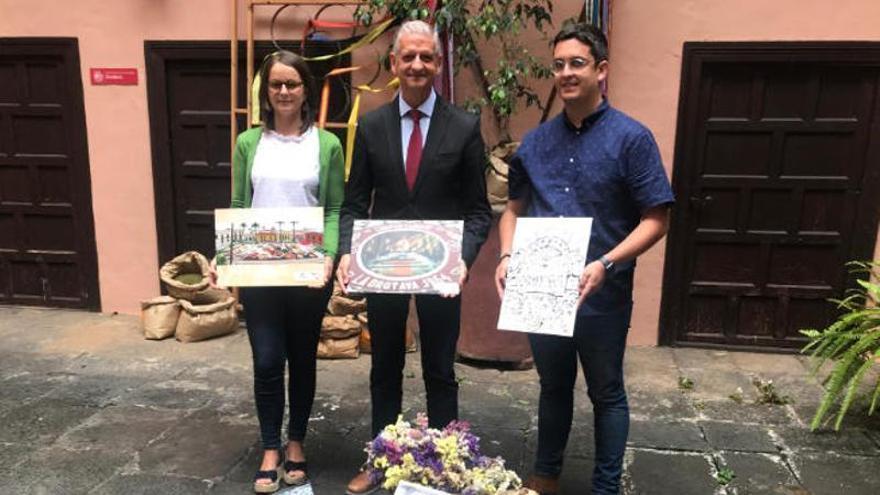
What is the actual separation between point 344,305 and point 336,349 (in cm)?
30

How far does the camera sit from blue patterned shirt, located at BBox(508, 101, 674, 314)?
2.34 m

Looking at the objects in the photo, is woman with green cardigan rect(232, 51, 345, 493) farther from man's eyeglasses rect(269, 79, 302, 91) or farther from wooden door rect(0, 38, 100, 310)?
wooden door rect(0, 38, 100, 310)

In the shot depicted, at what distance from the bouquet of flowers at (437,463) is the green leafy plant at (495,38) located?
2.63 meters

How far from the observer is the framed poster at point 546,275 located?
2.29 metres

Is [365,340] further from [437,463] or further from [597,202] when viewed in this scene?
[437,463]

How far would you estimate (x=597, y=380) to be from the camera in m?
2.52

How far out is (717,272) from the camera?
192 inches

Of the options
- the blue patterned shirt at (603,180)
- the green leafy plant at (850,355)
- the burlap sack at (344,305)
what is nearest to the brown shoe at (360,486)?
the blue patterned shirt at (603,180)

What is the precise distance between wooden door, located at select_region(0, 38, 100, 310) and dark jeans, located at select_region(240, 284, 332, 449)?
3.30 m

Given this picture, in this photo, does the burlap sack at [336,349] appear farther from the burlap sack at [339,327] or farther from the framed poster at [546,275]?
the framed poster at [546,275]

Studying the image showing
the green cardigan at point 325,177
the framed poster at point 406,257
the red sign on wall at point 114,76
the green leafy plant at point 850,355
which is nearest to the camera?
the framed poster at point 406,257

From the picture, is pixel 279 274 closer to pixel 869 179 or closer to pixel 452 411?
pixel 452 411

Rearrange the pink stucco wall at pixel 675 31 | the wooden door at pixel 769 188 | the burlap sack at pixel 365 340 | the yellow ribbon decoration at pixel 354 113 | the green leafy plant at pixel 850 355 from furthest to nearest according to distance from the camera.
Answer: the burlap sack at pixel 365 340 → the yellow ribbon decoration at pixel 354 113 → the wooden door at pixel 769 188 → the pink stucco wall at pixel 675 31 → the green leafy plant at pixel 850 355

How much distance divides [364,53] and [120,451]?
2.92 m
